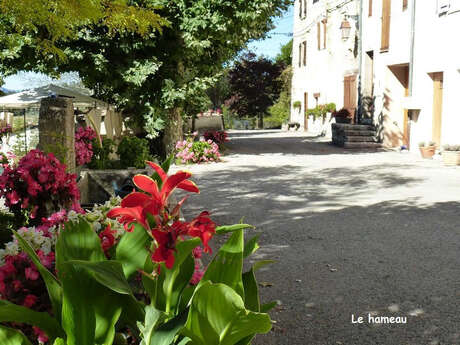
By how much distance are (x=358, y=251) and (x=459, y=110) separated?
947 centimetres

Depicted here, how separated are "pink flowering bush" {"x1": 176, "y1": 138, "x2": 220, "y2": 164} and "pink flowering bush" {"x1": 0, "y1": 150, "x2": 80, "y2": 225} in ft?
31.1

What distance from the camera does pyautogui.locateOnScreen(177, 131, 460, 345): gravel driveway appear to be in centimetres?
361

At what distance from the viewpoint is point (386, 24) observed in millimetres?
17438

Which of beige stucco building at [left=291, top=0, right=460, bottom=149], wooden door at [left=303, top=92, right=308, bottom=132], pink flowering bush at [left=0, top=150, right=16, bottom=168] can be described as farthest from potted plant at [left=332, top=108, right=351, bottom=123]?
pink flowering bush at [left=0, top=150, right=16, bottom=168]

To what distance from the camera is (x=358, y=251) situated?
5.45m

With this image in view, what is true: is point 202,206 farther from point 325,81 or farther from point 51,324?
point 325,81

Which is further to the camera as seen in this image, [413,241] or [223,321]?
[413,241]

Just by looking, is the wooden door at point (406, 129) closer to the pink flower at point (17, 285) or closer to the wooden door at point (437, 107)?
the wooden door at point (437, 107)

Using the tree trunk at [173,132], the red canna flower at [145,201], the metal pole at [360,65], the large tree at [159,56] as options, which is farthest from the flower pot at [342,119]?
the red canna flower at [145,201]

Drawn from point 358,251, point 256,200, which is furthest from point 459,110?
point 358,251

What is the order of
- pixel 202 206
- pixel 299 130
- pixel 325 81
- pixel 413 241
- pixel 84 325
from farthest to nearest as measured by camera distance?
pixel 299 130 → pixel 325 81 → pixel 202 206 → pixel 413 241 → pixel 84 325

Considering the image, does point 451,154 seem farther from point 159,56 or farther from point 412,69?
point 159,56

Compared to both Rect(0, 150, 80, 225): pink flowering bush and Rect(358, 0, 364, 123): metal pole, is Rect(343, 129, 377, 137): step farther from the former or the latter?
Rect(0, 150, 80, 225): pink flowering bush

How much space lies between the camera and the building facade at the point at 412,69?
45.5 ft
